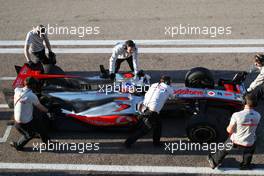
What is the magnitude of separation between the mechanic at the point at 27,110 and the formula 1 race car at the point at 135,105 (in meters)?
0.48

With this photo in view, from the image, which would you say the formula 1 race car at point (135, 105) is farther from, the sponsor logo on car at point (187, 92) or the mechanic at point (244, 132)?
the mechanic at point (244, 132)

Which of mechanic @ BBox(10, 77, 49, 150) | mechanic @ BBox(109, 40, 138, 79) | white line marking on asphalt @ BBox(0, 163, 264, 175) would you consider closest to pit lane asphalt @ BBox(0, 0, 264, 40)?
mechanic @ BBox(109, 40, 138, 79)

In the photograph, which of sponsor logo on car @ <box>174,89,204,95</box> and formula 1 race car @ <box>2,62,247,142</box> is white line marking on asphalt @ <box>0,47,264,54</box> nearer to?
formula 1 race car @ <box>2,62,247,142</box>

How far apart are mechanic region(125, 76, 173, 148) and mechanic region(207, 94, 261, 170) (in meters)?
1.11

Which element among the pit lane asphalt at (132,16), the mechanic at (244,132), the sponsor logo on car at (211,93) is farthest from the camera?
the pit lane asphalt at (132,16)

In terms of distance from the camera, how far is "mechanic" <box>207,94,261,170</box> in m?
6.68

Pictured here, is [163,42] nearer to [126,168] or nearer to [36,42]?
[36,42]

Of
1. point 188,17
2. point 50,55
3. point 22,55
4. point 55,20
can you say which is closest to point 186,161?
point 50,55

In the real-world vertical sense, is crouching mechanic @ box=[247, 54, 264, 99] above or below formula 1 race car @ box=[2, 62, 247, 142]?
above

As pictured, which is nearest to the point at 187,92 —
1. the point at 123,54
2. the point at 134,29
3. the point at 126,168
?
the point at 126,168

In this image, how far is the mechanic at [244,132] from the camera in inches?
263

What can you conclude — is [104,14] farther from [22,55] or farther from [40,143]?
[40,143]

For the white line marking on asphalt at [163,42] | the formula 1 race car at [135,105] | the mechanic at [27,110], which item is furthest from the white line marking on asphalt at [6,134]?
the white line marking on asphalt at [163,42]

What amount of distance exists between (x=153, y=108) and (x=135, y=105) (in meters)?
0.66
